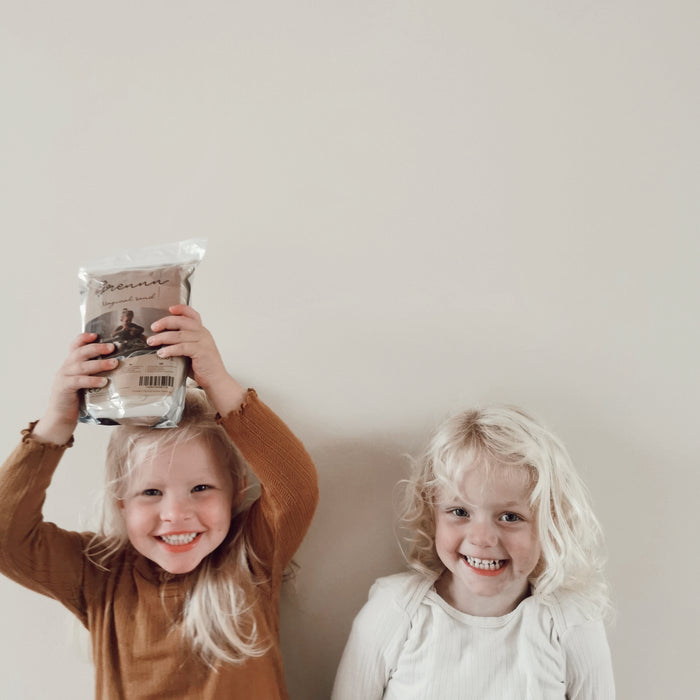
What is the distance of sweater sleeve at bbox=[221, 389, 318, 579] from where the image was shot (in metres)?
0.94

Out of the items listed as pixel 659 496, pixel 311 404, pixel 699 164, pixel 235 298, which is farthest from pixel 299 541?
pixel 699 164

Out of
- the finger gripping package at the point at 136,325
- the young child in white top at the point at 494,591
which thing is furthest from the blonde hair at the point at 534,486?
the finger gripping package at the point at 136,325

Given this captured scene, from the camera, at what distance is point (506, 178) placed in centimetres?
112

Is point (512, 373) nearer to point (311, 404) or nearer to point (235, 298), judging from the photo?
point (311, 404)

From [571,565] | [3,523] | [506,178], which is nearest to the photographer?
[3,523]

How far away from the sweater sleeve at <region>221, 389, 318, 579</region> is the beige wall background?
136 mm

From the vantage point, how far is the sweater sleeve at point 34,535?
0.91m

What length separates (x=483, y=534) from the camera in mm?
977

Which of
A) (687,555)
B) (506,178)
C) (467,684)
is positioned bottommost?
(467,684)

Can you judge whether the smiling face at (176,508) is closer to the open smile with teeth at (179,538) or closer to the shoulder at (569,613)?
the open smile with teeth at (179,538)

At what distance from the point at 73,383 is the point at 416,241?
1.81 feet

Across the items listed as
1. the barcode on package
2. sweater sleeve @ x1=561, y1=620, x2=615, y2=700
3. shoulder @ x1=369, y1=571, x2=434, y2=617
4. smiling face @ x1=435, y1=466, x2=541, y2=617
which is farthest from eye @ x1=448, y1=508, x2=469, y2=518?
the barcode on package

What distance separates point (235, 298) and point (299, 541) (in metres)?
0.39

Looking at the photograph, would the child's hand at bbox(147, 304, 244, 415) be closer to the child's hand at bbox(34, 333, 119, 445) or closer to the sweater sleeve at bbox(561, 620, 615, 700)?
the child's hand at bbox(34, 333, 119, 445)
